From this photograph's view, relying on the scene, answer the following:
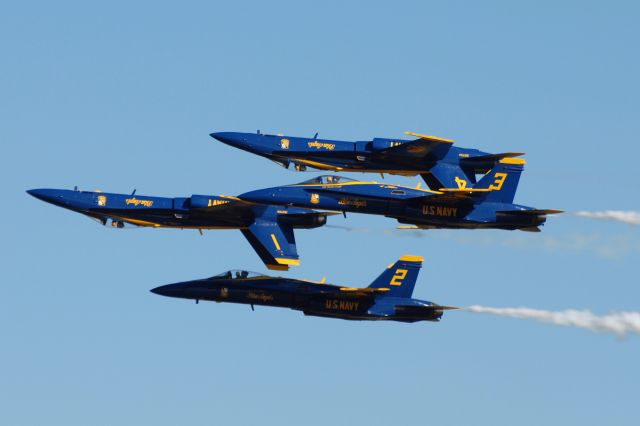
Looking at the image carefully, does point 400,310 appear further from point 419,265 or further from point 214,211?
point 214,211

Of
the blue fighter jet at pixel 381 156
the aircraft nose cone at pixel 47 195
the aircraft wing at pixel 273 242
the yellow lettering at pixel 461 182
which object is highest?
the blue fighter jet at pixel 381 156

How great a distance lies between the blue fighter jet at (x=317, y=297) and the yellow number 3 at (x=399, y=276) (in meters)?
0.25

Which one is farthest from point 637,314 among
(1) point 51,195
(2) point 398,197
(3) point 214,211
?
(1) point 51,195

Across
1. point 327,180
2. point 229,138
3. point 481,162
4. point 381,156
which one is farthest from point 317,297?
point 481,162

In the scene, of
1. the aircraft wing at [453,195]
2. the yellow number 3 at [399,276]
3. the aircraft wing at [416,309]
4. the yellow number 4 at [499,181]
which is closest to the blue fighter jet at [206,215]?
the yellow number 3 at [399,276]

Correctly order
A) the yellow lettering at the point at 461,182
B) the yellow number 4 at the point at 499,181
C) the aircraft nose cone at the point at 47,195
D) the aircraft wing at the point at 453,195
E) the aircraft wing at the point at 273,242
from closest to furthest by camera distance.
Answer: the aircraft wing at the point at 453,195
the yellow number 4 at the point at 499,181
the yellow lettering at the point at 461,182
the aircraft wing at the point at 273,242
the aircraft nose cone at the point at 47,195

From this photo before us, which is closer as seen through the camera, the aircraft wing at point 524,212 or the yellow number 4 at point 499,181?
the aircraft wing at point 524,212

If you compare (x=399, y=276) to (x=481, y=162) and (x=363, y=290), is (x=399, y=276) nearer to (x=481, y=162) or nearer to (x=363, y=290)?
(x=363, y=290)

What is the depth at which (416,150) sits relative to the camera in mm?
78938

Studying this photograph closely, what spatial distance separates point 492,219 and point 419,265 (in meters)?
8.46

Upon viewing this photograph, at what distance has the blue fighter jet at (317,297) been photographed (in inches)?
3199

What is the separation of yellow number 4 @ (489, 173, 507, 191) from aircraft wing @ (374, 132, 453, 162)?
308 cm

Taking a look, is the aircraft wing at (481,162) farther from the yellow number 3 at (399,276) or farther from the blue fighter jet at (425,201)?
the yellow number 3 at (399,276)

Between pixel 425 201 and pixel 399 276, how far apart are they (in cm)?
775
